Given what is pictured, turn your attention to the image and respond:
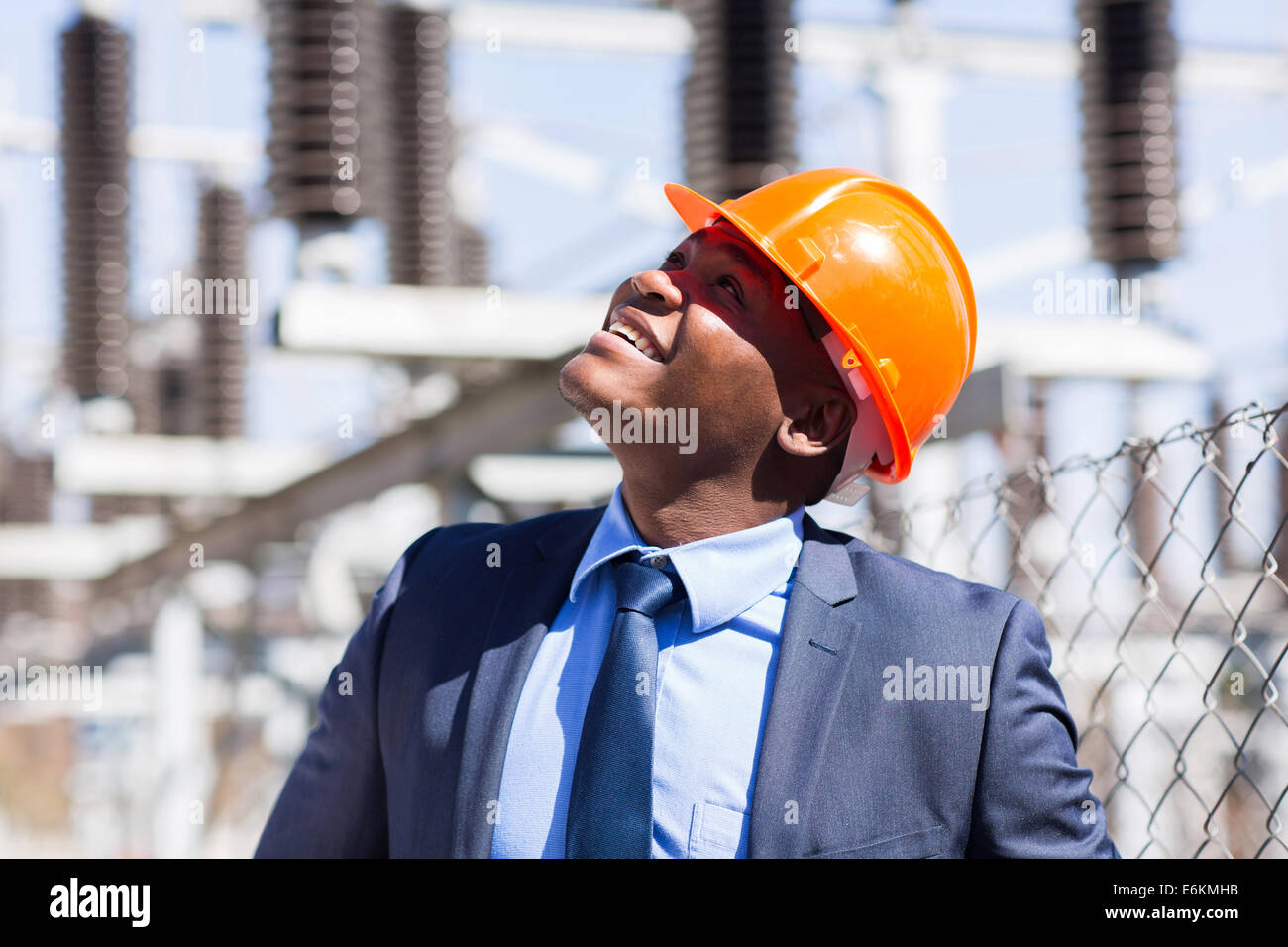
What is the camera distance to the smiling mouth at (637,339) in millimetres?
2424

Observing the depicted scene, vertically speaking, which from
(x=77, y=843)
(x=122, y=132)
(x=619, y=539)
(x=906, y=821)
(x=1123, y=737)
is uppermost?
(x=122, y=132)

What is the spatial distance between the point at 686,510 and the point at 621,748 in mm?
506

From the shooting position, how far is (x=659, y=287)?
242 centimetres

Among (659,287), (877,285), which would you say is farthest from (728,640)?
(877,285)

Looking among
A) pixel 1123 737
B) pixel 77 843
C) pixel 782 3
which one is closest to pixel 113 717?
pixel 77 843

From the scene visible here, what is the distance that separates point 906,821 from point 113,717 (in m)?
19.2

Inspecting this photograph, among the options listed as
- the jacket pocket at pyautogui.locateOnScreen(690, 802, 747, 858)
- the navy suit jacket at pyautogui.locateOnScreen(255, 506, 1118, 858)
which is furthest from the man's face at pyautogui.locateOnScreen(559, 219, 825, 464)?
the jacket pocket at pyautogui.locateOnScreen(690, 802, 747, 858)

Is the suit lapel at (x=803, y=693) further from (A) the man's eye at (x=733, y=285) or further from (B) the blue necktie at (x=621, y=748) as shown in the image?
(A) the man's eye at (x=733, y=285)

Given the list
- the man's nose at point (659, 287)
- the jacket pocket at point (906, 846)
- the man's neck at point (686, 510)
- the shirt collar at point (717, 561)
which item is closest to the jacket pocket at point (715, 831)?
the jacket pocket at point (906, 846)

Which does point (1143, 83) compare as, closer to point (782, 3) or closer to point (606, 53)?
point (782, 3)

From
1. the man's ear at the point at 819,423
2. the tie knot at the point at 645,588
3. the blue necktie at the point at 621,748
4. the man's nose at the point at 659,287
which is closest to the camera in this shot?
the blue necktie at the point at 621,748

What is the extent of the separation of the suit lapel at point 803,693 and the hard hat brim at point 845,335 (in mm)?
374

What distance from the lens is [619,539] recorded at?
2439 mm

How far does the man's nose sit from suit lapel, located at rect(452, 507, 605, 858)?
45cm
